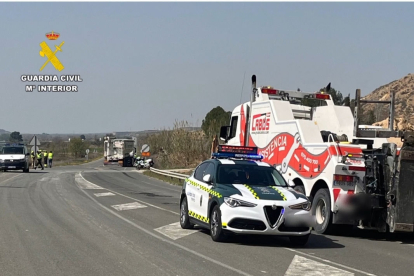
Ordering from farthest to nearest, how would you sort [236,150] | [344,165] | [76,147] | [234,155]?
[76,147]
[236,150]
[234,155]
[344,165]

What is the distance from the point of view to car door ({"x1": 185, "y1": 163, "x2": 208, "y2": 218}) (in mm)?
13164

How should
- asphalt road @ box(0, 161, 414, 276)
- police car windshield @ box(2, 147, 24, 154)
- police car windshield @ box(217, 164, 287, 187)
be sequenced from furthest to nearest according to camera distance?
police car windshield @ box(2, 147, 24, 154) → police car windshield @ box(217, 164, 287, 187) → asphalt road @ box(0, 161, 414, 276)

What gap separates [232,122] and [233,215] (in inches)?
358

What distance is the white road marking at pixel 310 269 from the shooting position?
903cm

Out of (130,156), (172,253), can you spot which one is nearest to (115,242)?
(172,253)

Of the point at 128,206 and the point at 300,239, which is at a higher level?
the point at 300,239

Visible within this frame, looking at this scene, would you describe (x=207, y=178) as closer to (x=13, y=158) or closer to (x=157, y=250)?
(x=157, y=250)

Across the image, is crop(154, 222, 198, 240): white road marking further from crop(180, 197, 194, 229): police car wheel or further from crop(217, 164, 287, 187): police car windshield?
crop(217, 164, 287, 187): police car windshield

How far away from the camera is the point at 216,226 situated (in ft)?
38.8

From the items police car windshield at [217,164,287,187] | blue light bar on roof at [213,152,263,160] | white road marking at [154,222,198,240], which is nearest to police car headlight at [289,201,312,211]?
police car windshield at [217,164,287,187]

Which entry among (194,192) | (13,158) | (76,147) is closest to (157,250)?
(194,192)

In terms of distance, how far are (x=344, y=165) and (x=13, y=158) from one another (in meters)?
32.4

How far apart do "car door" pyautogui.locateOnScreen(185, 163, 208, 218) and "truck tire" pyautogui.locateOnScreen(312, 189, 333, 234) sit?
2601mm

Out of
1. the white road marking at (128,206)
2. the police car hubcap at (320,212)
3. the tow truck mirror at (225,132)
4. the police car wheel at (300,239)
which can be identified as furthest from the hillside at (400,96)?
the police car wheel at (300,239)
